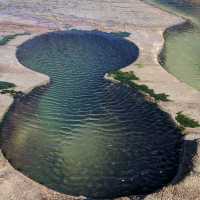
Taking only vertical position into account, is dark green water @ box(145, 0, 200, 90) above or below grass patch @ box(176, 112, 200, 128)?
below

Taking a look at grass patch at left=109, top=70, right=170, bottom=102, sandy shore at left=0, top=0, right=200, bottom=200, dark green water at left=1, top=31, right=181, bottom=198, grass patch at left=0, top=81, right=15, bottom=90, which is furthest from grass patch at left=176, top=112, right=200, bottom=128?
grass patch at left=0, top=81, right=15, bottom=90

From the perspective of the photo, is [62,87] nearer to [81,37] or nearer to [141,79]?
[141,79]

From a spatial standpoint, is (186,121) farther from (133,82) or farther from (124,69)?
(124,69)

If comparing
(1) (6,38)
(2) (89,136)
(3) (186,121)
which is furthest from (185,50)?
(2) (89,136)

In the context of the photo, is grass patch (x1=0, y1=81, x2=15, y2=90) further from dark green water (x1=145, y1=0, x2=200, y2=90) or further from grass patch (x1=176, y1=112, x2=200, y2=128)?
dark green water (x1=145, y1=0, x2=200, y2=90)

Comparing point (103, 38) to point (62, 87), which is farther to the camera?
point (103, 38)

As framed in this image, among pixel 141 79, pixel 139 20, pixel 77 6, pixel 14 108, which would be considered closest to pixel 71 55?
pixel 141 79

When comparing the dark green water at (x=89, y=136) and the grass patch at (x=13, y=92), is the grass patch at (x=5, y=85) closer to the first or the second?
the grass patch at (x=13, y=92)
